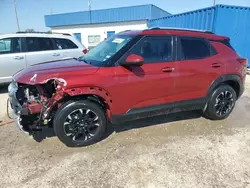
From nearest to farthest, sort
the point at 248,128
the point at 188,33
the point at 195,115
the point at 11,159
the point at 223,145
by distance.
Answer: the point at 11,159, the point at 223,145, the point at 188,33, the point at 248,128, the point at 195,115

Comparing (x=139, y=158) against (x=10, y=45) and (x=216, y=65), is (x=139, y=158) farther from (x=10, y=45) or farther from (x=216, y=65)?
(x=10, y=45)

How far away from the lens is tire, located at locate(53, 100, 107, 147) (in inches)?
121

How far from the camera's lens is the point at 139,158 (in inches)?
120

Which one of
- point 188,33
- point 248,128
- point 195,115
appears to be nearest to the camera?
point 188,33

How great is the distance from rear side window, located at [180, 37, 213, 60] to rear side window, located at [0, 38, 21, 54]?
501cm

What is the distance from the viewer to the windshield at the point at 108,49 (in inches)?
135

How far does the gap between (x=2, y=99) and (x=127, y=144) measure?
14.6ft

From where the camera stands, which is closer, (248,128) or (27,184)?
(27,184)

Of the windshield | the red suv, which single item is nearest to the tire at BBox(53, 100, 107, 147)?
the red suv

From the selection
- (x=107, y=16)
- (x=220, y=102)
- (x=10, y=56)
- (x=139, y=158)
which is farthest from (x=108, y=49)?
(x=107, y=16)

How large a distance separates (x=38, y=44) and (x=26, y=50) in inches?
16.0

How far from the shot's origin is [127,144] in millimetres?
3451

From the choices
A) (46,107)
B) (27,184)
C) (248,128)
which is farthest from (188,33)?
(27,184)

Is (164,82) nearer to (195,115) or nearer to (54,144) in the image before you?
(195,115)
